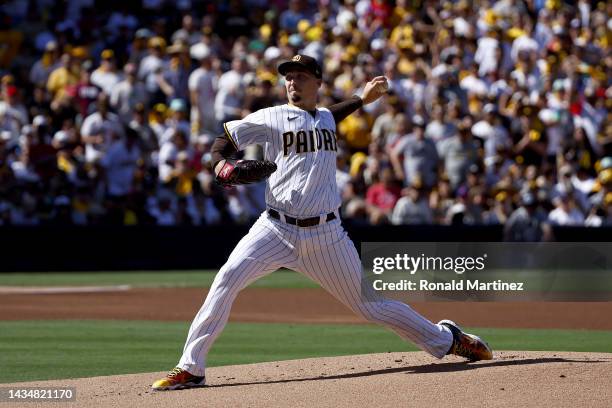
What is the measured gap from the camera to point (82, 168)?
739 inches

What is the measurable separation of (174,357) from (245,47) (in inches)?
501

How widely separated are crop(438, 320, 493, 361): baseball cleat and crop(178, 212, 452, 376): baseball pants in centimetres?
22

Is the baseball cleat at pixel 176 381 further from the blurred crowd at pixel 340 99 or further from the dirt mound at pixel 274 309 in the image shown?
the blurred crowd at pixel 340 99

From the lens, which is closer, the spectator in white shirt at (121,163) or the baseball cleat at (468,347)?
the baseball cleat at (468,347)

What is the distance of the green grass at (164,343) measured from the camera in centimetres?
963

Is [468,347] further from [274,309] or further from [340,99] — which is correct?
[340,99]

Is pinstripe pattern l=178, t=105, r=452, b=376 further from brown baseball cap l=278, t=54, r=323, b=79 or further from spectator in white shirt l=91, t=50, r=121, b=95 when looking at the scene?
spectator in white shirt l=91, t=50, r=121, b=95

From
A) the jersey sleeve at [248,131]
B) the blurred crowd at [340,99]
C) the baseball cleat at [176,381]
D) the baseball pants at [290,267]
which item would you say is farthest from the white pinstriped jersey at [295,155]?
the blurred crowd at [340,99]

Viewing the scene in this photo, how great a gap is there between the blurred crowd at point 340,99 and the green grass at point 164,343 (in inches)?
245

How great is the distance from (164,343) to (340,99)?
9557 millimetres

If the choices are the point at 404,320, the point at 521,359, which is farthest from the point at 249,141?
the point at 521,359

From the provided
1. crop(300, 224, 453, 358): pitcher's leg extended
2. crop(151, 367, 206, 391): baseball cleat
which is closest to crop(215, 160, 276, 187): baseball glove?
crop(300, 224, 453, 358): pitcher's leg extended

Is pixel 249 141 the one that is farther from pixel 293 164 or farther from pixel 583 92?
pixel 583 92

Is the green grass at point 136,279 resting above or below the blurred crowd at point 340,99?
below
